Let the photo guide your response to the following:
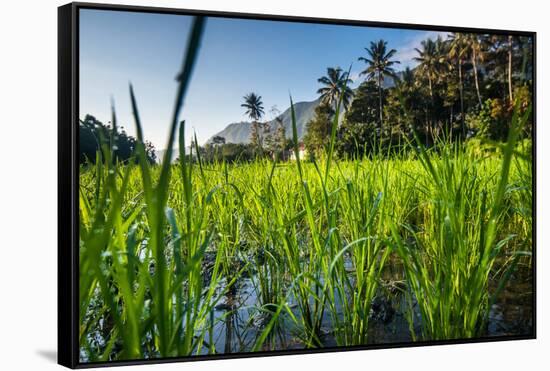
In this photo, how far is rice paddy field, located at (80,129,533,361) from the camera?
3.66m

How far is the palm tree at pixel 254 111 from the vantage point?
4.04 m

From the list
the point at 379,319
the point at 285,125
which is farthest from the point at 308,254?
the point at 285,125

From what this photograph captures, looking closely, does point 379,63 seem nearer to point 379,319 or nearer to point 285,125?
point 285,125

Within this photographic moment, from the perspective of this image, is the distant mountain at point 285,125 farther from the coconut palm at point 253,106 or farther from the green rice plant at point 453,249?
the green rice plant at point 453,249

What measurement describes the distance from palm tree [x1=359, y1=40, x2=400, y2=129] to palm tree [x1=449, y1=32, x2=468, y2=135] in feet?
1.32

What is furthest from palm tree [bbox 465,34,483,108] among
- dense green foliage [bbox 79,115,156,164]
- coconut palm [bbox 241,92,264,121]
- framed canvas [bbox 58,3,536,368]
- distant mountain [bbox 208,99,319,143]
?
dense green foliage [bbox 79,115,156,164]

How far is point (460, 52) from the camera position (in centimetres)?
452

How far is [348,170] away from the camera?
425 centimetres

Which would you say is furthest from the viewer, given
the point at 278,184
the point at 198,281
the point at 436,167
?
the point at 436,167

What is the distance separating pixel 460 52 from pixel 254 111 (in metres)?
1.40

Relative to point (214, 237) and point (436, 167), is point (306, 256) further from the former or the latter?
point (436, 167)

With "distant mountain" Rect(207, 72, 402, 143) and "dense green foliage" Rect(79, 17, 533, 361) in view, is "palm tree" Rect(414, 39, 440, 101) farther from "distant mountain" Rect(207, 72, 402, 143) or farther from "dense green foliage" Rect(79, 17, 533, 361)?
"distant mountain" Rect(207, 72, 402, 143)

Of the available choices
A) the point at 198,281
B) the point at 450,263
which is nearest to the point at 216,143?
the point at 198,281

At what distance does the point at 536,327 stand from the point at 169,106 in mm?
2658
